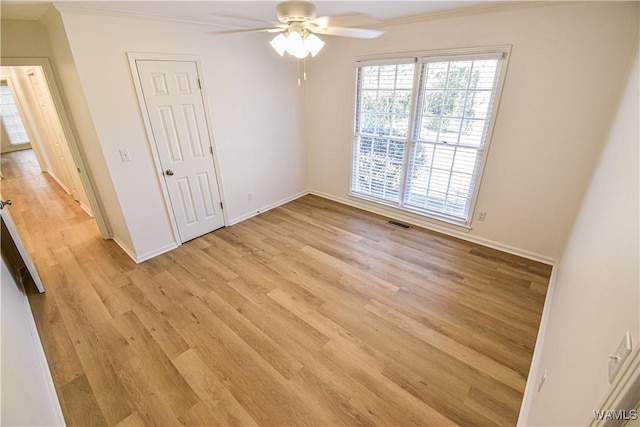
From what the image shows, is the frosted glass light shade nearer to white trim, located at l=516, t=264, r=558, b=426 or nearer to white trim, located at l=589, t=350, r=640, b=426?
white trim, located at l=589, t=350, r=640, b=426

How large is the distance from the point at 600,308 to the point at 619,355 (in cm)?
35

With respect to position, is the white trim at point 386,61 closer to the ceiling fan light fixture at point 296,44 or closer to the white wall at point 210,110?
the white wall at point 210,110

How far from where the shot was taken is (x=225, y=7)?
252 cm

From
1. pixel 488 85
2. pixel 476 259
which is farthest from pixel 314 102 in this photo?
pixel 476 259

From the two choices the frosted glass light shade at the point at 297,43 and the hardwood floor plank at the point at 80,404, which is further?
the frosted glass light shade at the point at 297,43

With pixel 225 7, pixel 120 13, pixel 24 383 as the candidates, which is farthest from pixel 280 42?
pixel 24 383

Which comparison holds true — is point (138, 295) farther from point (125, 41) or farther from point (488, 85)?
point (488, 85)

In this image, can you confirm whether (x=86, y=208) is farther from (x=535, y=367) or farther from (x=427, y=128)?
(x=535, y=367)

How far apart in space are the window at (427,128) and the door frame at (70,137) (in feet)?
11.4

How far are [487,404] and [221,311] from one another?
2075 millimetres

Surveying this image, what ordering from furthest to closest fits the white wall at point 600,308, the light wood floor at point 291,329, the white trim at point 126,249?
the white trim at point 126,249 → the light wood floor at point 291,329 → the white wall at point 600,308

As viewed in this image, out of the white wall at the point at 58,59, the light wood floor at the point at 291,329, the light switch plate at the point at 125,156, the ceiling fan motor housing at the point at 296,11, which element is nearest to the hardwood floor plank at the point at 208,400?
the light wood floor at the point at 291,329

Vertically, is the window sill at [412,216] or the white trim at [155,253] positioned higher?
the window sill at [412,216]

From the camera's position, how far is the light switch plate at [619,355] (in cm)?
67
